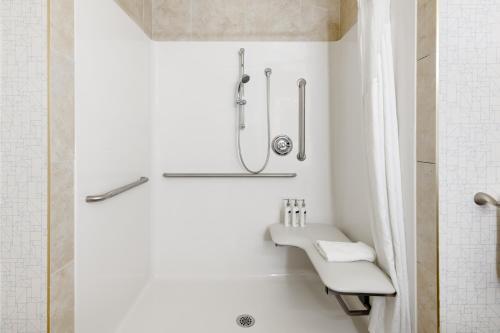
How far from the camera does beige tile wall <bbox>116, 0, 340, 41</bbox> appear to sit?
2248 mm

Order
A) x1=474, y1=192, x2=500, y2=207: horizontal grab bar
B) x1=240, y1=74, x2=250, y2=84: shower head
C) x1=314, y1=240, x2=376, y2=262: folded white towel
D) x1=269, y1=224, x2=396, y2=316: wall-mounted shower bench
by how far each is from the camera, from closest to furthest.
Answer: x1=474, y1=192, x2=500, y2=207: horizontal grab bar
x1=269, y1=224, x2=396, y2=316: wall-mounted shower bench
x1=314, y1=240, x2=376, y2=262: folded white towel
x1=240, y1=74, x2=250, y2=84: shower head

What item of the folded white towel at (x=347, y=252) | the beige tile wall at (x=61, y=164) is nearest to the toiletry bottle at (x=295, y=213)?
the folded white towel at (x=347, y=252)

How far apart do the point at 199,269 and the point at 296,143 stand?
1.15 metres

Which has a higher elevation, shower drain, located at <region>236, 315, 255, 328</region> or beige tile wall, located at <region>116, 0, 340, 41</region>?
beige tile wall, located at <region>116, 0, 340, 41</region>

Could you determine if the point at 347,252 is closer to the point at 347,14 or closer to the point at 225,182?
the point at 225,182

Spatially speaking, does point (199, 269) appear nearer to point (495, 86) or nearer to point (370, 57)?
point (370, 57)

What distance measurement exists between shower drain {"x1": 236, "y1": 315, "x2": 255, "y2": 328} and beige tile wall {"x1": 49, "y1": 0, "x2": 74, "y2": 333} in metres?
0.88

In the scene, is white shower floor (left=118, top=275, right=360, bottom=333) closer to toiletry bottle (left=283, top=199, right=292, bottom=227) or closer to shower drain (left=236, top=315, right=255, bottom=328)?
shower drain (left=236, top=315, right=255, bottom=328)

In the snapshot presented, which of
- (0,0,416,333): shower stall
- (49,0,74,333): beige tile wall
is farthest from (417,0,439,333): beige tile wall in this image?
(49,0,74,333): beige tile wall

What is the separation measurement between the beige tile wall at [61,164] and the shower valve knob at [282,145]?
137 cm

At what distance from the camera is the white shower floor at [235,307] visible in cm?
175

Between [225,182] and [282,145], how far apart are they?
49 cm

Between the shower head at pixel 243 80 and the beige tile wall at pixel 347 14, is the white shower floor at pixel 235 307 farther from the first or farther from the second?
the beige tile wall at pixel 347 14

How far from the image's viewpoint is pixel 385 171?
135 centimetres
